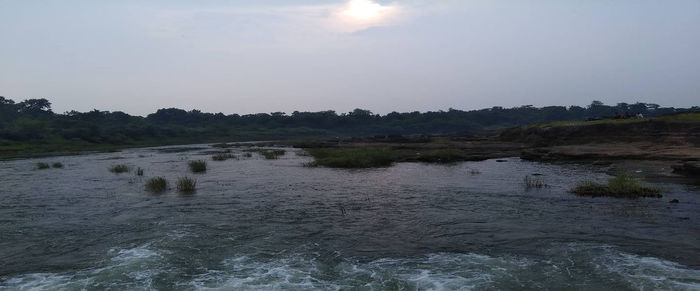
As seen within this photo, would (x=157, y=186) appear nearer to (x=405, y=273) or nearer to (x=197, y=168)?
(x=197, y=168)

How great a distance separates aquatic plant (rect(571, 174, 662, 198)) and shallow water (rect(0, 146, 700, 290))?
789 millimetres

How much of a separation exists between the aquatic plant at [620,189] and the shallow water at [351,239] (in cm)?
79

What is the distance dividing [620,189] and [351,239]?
14.7 m

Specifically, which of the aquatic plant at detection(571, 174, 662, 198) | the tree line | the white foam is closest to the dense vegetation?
the tree line

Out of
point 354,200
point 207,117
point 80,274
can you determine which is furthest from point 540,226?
point 207,117

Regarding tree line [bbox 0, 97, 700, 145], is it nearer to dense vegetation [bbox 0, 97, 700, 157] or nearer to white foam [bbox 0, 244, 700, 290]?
dense vegetation [bbox 0, 97, 700, 157]

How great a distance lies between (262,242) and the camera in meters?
15.4

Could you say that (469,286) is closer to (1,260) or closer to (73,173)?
(1,260)

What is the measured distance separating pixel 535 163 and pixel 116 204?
108ft

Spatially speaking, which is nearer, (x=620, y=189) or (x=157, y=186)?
(x=620, y=189)

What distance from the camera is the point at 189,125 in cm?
17500

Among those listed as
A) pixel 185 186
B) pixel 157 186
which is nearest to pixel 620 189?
pixel 185 186

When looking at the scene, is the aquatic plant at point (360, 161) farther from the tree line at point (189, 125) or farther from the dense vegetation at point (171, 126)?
the tree line at point (189, 125)

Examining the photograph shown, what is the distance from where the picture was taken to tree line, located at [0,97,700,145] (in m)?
101
